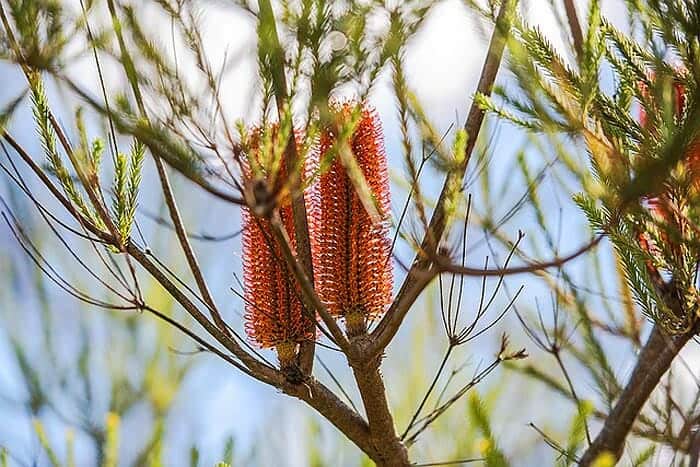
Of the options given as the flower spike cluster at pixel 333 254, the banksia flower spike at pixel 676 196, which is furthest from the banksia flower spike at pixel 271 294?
the banksia flower spike at pixel 676 196

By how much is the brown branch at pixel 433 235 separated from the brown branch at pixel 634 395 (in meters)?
0.23

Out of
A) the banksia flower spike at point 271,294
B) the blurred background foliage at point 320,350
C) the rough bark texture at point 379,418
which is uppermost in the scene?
the blurred background foliage at point 320,350

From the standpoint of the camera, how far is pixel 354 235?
0.73 meters

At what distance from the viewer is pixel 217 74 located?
2.02ft

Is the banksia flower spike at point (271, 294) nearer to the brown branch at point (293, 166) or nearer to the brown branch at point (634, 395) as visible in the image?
the brown branch at point (293, 166)

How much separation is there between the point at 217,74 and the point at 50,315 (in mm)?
978

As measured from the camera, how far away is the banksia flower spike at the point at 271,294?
74 centimetres

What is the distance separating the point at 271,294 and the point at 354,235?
8cm

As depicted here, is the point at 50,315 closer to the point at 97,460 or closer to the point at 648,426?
the point at 97,460

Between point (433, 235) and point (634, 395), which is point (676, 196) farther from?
point (634, 395)

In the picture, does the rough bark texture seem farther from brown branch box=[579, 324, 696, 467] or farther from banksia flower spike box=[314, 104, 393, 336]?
brown branch box=[579, 324, 696, 467]

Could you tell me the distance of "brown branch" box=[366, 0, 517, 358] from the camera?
685 millimetres

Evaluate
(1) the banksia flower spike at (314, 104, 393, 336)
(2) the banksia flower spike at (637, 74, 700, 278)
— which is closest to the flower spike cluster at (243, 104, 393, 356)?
(1) the banksia flower spike at (314, 104, 393, 336)

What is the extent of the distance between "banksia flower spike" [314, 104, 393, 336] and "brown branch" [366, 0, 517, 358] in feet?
0.05
